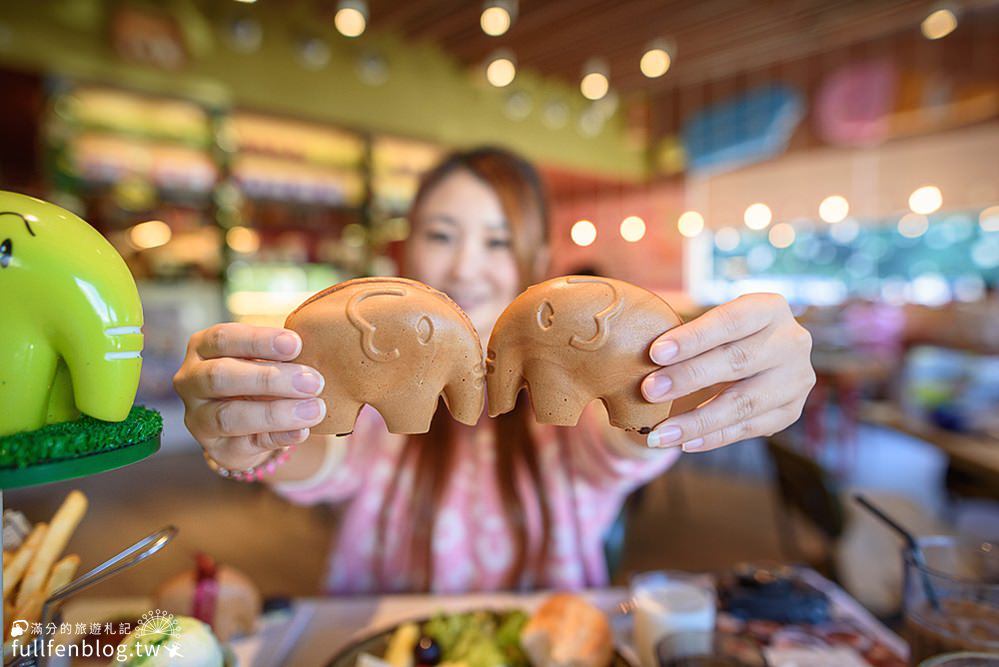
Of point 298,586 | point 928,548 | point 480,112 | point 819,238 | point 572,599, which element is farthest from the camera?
point 819,238

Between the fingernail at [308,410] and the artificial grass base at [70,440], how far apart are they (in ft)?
0.50

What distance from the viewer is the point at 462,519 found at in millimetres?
1685

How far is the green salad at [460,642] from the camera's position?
3.48 feet

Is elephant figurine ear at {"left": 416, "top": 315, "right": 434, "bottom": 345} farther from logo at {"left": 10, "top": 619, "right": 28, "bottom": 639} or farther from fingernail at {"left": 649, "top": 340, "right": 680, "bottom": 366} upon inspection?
logo at {"left": 10, "top": 619, "right": 28, "bottom": 639}

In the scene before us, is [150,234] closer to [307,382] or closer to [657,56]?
[657,56]

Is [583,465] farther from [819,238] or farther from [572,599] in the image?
[819,238]

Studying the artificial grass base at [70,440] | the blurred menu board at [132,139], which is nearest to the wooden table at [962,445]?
the artificial grass base at [70,440]

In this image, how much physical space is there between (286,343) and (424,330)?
0.52ft

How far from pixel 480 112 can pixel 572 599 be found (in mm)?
5799

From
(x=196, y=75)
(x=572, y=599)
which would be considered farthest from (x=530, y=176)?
(x=196, y=75)

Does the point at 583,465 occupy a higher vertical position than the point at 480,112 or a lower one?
lower

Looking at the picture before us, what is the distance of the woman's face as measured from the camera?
1568 millimetres

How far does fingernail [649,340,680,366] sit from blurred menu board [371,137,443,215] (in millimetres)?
4948

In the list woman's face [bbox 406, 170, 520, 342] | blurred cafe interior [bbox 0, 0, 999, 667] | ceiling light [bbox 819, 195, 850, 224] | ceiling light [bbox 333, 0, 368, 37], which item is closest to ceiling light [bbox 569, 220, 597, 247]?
blurred cafe interior [bbox 0, 0, 999, 667]
